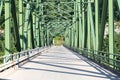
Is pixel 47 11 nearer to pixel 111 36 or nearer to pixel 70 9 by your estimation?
pixel 70 9

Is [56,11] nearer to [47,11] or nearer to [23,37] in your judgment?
[47,11]

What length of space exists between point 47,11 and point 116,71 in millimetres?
67072

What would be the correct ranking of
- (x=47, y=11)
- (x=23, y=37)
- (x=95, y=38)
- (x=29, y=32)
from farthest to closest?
1. (x=47, y=11)
2. (x=29, y=32)
3. (x=23, y=37)
4. (x=95, y=38)

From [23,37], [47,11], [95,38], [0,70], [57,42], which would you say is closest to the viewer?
[0,70]

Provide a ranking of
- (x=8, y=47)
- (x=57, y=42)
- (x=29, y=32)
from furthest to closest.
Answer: (x=57, y=42) < (x=29, y=32) < (x=8, y=47)

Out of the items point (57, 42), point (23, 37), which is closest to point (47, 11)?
point (23, 37)

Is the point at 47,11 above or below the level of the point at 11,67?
above

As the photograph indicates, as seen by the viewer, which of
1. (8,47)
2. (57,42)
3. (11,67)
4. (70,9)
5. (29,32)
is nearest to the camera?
(11,67)

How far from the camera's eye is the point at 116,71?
20.3 m

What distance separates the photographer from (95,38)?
109ft

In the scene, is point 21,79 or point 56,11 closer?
point 21,79

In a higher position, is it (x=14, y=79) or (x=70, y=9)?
(x=70, y=9)

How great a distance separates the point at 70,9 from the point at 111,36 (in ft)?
181

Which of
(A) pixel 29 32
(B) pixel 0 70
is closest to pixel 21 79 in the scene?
(B) pixel 0 70
